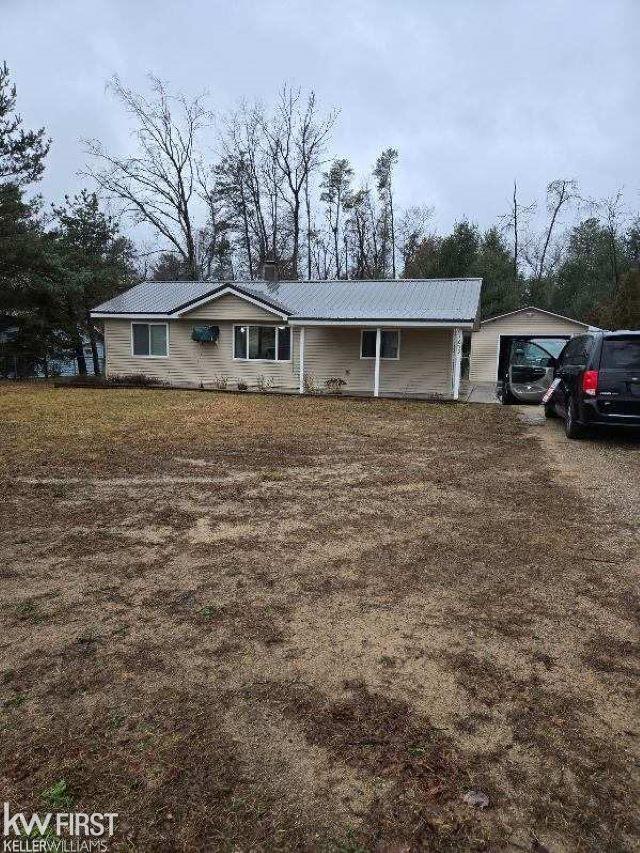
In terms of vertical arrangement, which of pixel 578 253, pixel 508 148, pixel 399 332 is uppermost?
pixel 508 148

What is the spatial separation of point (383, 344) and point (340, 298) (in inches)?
98.3

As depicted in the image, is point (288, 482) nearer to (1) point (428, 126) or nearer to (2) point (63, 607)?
(2) point (63, 607)

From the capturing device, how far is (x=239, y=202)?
31641 millimetres

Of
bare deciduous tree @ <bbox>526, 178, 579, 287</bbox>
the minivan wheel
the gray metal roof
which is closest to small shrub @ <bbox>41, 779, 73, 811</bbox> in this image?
the minivan wheel

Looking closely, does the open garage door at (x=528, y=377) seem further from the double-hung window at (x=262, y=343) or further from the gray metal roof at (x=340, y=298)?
the double-hung window at (x=262, y=343)

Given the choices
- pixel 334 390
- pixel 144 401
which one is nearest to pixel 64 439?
pixel 144 401

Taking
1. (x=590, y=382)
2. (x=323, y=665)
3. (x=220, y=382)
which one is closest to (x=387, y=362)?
(x=220, y=382)

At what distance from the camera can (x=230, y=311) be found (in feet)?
57.2

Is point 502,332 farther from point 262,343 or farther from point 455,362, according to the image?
point 262,343

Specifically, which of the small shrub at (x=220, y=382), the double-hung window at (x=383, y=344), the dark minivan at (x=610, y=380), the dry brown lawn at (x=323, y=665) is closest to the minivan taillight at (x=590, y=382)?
the dark minivan at (x=610, y=380)

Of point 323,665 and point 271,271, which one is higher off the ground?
point 271,271

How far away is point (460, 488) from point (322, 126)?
30.6 meters

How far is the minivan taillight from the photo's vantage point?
779 cm

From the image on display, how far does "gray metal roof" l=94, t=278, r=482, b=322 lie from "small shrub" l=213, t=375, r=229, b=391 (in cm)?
269
